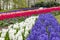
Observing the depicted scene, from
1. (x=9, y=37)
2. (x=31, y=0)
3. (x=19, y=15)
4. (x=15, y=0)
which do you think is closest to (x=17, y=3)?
(x=15, y=0)

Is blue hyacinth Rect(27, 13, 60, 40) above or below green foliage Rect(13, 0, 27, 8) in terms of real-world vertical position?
above

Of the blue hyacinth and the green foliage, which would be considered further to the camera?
Result: the green foliage

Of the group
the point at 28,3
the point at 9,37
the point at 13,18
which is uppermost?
the point at 9,37

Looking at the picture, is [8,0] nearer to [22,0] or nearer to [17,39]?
[22,0]

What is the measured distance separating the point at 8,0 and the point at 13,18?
13429 millimetres

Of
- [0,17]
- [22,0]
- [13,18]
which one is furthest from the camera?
[22,0]

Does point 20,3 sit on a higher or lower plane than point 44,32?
lower

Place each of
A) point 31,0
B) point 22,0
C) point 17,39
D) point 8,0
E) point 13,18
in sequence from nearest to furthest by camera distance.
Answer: point 17,39 < point 13,18 < point 8,0 < point 22,0 < point 31,0

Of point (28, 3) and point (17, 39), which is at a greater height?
point (17, 39)

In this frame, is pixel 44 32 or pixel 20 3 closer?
pixel 44 32

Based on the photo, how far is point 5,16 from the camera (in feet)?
38.8

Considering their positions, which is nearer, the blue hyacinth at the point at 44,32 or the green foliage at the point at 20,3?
the blue hyacinth at the point at 44,32

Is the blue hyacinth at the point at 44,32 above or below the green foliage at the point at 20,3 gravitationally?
above

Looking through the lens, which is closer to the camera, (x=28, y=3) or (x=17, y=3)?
(x=17, y=3)
